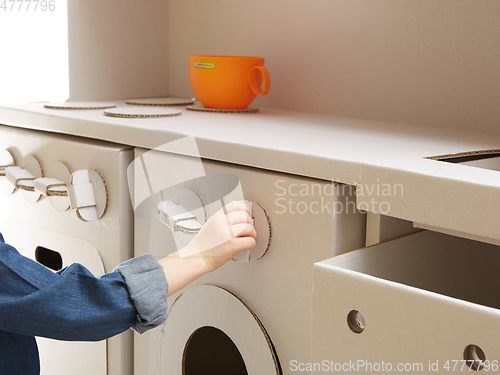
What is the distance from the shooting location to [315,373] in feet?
1.81

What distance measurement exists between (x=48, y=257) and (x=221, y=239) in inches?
20.8

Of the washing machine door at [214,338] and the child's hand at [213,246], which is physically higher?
the child's hand at [213,246]

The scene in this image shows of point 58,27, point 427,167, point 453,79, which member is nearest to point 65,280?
point 427,167

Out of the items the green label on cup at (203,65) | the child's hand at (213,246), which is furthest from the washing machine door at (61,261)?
the green label on cup at (203,65)

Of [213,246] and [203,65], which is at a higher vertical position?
[203,65]

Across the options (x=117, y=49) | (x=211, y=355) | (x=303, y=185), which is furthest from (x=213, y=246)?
(x=117, y=49)

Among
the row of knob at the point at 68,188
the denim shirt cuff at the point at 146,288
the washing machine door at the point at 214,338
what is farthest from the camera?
the row of knob at the point at 68,188

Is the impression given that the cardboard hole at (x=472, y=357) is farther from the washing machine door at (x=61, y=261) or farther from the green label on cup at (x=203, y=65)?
the green label on cup at (x=203, y=65)

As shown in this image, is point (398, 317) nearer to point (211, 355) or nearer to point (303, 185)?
point (303, 185)

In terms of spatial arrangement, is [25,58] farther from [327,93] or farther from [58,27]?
[327,93]

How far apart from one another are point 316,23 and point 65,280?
80cm

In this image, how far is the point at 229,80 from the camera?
1.08 metres

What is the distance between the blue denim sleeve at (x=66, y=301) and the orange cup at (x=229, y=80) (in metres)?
0.61

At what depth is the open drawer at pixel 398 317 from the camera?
429mm
